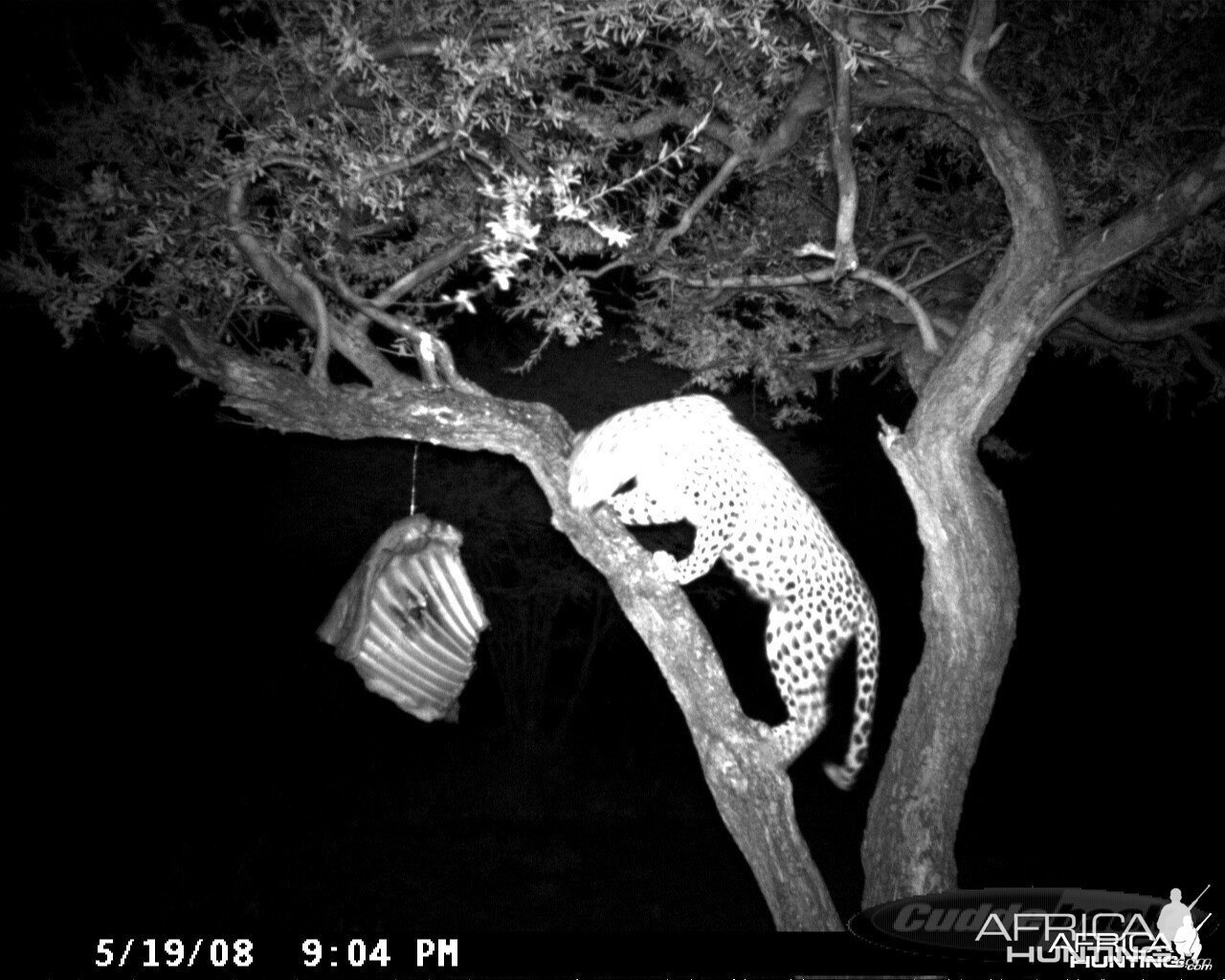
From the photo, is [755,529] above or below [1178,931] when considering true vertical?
above

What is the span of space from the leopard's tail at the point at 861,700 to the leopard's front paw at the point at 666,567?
26.2 inches

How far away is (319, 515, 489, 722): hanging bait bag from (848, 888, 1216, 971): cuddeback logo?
63.1 inches

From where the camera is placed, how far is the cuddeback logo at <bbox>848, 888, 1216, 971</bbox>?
3.49 m

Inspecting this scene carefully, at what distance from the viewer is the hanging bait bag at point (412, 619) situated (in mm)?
3656

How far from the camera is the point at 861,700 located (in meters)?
3.99

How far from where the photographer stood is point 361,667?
3668mm

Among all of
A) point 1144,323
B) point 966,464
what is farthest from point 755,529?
point 1144,323

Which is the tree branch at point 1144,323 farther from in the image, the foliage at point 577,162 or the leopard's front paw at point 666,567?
the leopard's front paw at point 666,567

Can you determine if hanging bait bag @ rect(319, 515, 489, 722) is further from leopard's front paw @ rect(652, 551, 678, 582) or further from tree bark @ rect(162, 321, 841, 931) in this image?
leopard's front paw @ rect(652, 551, 678, 582)

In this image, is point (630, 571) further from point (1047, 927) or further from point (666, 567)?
point (1047, 927)

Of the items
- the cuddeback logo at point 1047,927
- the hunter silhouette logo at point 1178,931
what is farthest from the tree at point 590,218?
the hunter silhouette logo at point 1178,931

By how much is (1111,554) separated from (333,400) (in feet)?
30.5

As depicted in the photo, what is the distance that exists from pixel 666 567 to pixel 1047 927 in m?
1.65

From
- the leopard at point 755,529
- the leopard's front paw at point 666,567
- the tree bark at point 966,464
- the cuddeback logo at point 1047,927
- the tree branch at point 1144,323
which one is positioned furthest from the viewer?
the tree branch at point 1144,323
